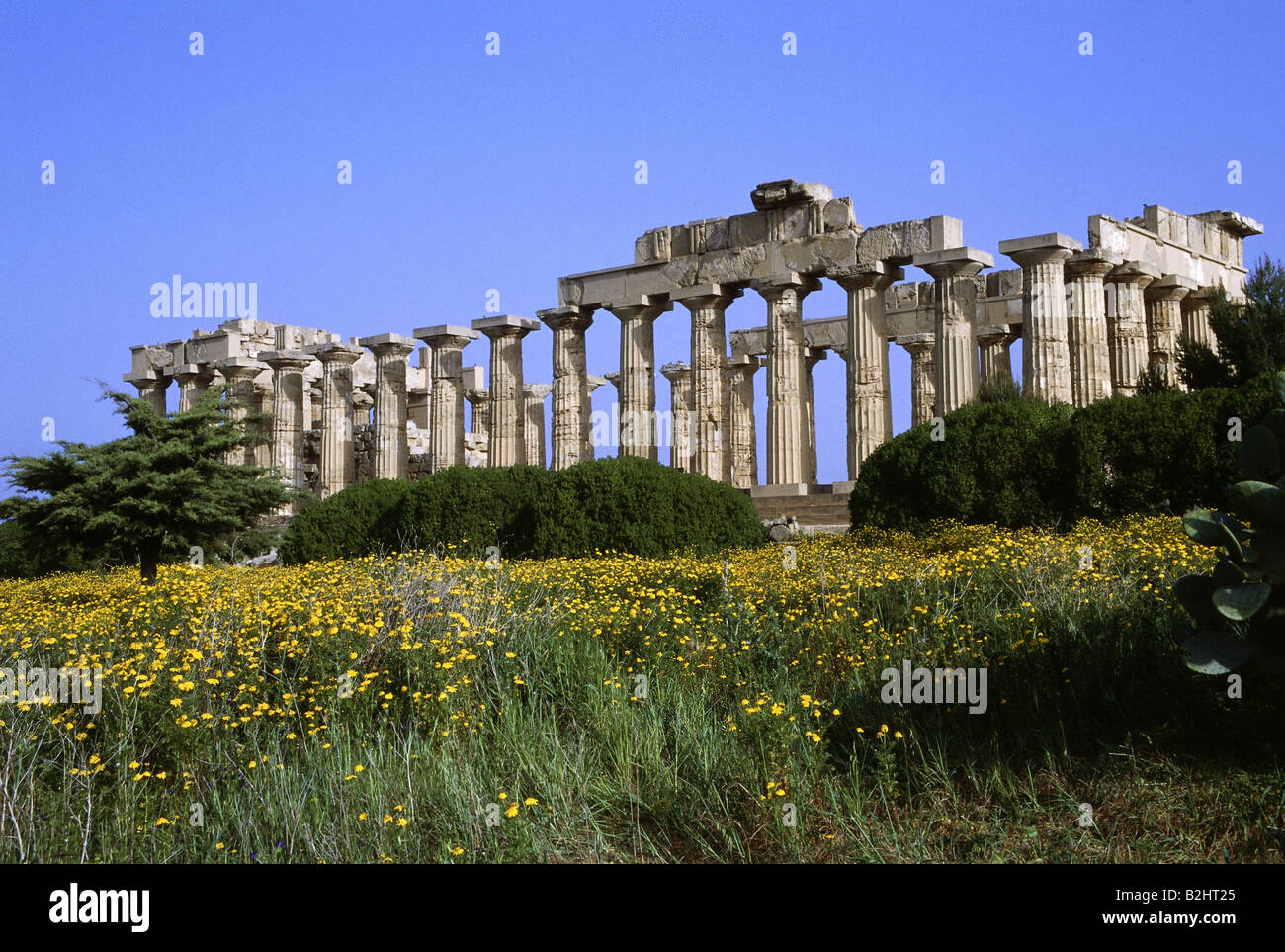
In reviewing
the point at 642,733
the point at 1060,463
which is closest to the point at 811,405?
the point at 1060,463

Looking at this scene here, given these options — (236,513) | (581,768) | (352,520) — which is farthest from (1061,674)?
(352,520)

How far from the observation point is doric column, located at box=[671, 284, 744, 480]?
1174 inches

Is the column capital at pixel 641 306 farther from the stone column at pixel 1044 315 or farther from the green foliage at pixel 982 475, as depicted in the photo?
the green foliage at pixel 982 475

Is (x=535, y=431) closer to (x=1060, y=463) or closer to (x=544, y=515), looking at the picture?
(x=544, y=515)

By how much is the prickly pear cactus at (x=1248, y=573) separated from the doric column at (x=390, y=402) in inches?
1218

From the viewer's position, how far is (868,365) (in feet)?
90.6

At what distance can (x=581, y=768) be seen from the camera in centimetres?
766

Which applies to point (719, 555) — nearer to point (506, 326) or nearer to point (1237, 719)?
point (1237, 719)

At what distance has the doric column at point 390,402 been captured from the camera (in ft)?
119

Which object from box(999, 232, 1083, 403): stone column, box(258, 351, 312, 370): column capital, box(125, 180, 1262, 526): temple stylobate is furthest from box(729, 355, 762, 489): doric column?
box(258, 351, 312, 370): column capital

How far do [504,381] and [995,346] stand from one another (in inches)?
543

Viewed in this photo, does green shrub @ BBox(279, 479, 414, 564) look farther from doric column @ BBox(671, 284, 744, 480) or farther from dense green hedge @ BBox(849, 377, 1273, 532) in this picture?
dense green hedge @ BBox(849, 377, 1273, 532)

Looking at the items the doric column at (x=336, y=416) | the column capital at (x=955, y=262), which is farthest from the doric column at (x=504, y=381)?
the column capital at (x=955, y=262)
